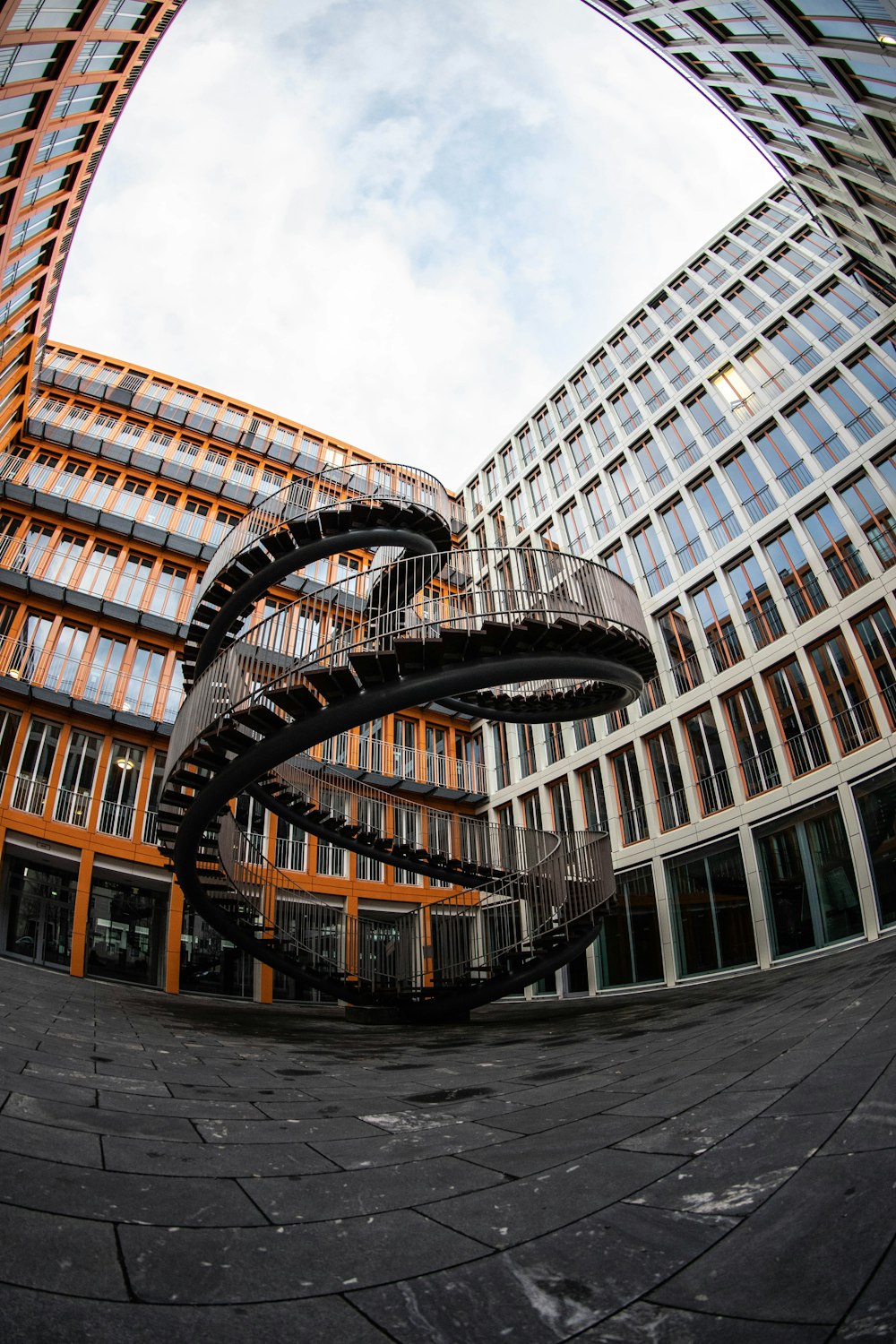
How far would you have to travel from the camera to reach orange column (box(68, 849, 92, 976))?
18.5m

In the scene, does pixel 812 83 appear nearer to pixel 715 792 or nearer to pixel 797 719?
pixel 797 719

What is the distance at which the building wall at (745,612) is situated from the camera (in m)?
16.8

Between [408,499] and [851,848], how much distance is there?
45.8ft

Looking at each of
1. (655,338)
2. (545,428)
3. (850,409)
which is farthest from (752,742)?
Result: (545,428)

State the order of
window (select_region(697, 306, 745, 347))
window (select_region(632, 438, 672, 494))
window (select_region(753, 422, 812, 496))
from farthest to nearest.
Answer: window (select_region(632, 438, 672, 494)) < window (select_region(697, 306, 745, 347)) < window (select_region(753, 422, 812, 496))

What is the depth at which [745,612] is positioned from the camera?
65.7 ft

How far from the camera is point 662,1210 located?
261 centimetres

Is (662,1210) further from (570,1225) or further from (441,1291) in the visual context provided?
(441,1291)

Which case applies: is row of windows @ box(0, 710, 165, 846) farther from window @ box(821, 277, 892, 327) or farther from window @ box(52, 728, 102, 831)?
window @ box(821, 277, 892, 327)

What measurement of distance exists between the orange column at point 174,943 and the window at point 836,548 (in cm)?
2195

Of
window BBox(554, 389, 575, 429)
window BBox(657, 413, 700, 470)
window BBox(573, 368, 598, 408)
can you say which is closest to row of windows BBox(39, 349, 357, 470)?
window BBox(554, 389, 575, 429)

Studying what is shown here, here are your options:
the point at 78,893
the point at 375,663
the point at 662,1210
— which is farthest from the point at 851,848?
the point at 78,893

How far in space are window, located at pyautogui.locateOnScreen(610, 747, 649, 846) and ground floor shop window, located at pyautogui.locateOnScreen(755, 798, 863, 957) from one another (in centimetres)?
397

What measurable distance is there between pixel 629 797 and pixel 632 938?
4.42 metres
